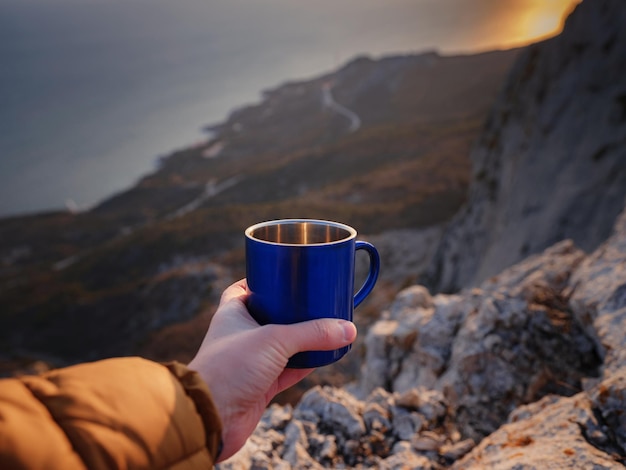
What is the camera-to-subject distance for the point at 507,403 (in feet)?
11.2

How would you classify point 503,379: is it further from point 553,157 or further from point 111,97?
point 111,97

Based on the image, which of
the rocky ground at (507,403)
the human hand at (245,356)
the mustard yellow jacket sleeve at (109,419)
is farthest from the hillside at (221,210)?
the mustard yellow jacket sleeve at (109,419)

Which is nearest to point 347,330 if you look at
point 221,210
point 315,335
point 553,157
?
point 315,335

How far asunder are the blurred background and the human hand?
11861 millimetres

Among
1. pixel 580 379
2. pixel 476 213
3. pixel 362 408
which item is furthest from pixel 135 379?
pixel 476 213

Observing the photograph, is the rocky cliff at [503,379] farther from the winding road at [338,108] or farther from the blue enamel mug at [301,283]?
the winding road at [338,108]

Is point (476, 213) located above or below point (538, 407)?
below

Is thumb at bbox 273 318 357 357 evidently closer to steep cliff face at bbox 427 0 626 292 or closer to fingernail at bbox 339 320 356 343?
fingernail at bbox 339 320 356 343

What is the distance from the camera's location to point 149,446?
3.83 ft

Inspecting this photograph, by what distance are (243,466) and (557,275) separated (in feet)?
13.3

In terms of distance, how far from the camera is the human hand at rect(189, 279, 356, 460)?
65.4 inches

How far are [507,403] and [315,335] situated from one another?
96.1 inches

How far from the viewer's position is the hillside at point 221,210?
26.2m

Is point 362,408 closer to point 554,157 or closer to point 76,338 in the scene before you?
point 554,157
